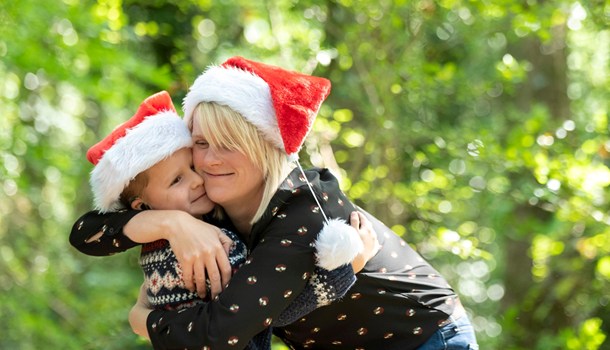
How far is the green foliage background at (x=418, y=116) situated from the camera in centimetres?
432

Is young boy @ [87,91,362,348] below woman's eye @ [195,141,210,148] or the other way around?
below

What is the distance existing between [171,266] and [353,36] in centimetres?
236

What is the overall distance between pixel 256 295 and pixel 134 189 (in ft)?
1.78

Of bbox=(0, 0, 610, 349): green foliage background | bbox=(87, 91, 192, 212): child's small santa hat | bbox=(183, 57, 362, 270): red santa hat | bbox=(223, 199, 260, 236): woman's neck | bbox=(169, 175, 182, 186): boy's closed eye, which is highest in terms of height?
bbox=(183, 57, 362, 270): red santa hat

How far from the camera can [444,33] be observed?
5461 mm

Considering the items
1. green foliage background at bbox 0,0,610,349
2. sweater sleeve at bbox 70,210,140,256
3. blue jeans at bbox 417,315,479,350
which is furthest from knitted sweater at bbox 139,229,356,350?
green foliage background at bbox 0,0,610,349

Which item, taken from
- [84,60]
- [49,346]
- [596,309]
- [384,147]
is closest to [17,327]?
[49,346]

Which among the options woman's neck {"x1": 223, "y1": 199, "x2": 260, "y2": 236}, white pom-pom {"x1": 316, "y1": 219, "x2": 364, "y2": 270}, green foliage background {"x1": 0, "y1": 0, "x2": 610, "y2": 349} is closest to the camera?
white pom-pom {"x1": 316, "y1": 219, "x2": 364, "y2": 270}

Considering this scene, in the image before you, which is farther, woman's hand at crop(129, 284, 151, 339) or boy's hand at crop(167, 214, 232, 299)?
woman's hand at crop(129, 284, 151, 339)

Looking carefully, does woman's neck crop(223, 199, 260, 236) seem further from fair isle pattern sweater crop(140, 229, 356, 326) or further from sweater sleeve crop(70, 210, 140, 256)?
sweater sleeve crop(70, 210, 140, 256)

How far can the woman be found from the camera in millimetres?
2266

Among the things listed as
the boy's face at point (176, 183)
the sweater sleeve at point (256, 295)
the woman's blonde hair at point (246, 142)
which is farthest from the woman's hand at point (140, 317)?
the woman's blonde hair at point (246, 142)

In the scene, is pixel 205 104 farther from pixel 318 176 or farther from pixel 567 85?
pixel 567 85

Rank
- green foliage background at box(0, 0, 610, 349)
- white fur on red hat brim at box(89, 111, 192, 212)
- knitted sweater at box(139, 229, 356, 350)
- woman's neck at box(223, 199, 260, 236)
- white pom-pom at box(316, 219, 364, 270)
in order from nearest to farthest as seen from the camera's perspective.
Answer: white pom-pom at box(316, 219, 364, 270) < knitted sweater at box(139, 229, 356, 350) < white fur on red hat brim at box(89, 111, 192, 212) < woman's neck at box(223, 199, 260, 236) < green foliage background at box(0, 0, 610, 349)
